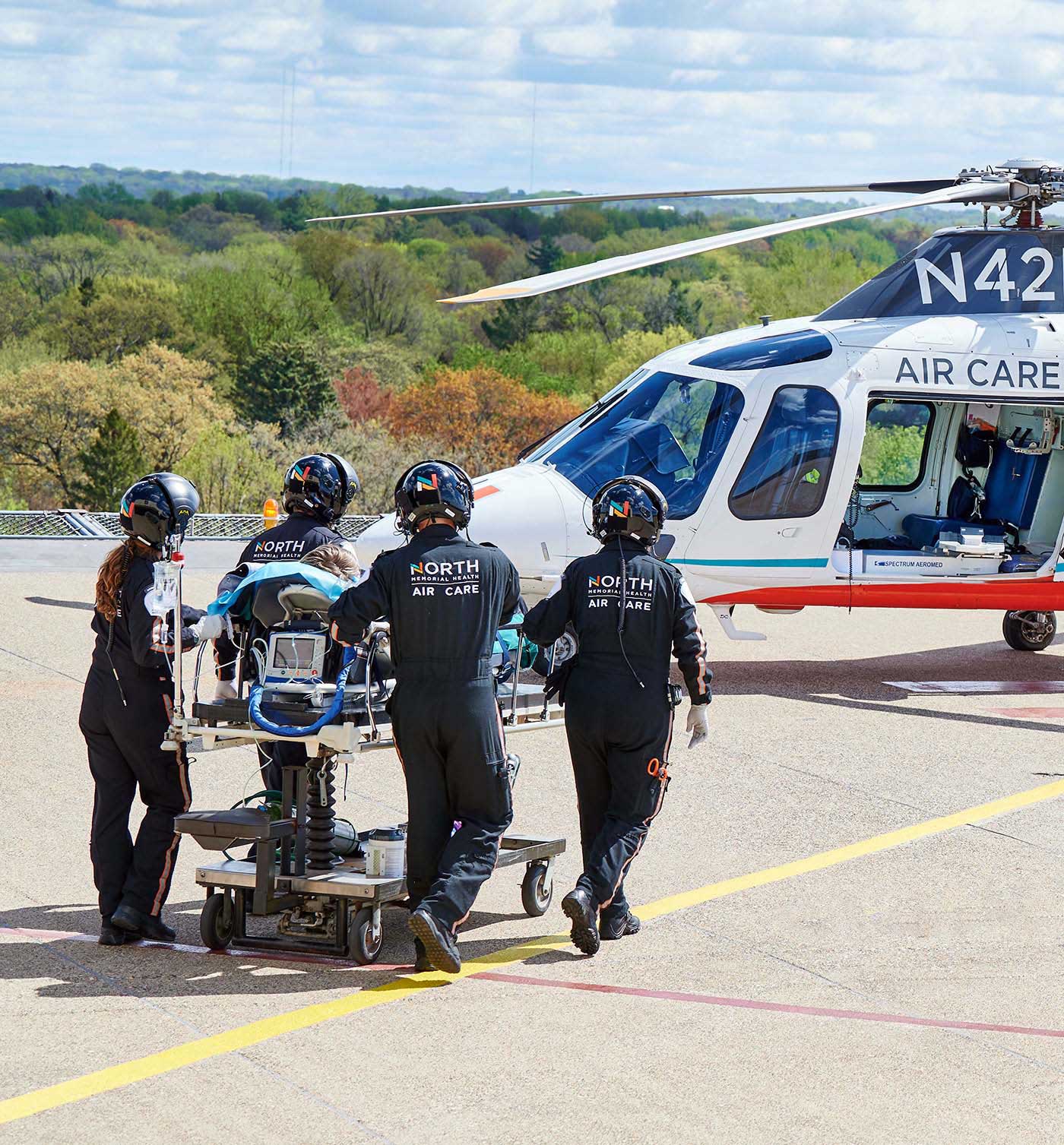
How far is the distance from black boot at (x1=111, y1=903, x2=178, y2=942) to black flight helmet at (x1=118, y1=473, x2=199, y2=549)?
1.47m

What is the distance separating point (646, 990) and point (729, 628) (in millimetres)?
6216

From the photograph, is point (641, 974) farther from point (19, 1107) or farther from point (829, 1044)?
point (19, 1107)

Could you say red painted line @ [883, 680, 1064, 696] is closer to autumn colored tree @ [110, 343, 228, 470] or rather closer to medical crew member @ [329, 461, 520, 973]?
medical crew member @ [329, 461, 520, 973]

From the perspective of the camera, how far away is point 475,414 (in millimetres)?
70812

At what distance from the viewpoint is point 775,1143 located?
15.4ft

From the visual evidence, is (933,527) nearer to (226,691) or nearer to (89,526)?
(226,691)

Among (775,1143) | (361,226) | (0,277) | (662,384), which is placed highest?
(361,226)

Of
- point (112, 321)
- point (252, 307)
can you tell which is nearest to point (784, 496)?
point (112, 321)

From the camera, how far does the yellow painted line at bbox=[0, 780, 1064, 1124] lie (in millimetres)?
4898

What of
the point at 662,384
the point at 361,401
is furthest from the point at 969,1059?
the point at 361,401

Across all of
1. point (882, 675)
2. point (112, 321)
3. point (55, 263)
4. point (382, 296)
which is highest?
point (55, 263)

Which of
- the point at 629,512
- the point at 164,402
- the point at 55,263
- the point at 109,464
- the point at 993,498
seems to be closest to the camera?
the point at 629,512

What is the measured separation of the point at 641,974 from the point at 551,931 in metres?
0.63

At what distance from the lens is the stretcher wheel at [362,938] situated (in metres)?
6.17
